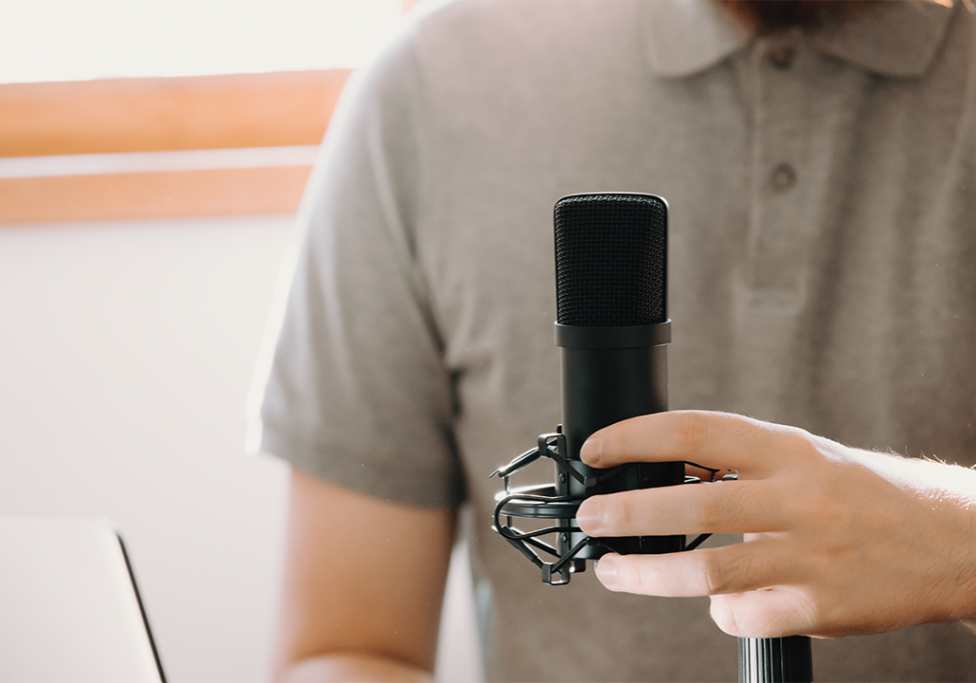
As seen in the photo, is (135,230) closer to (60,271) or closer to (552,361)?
(60,271)

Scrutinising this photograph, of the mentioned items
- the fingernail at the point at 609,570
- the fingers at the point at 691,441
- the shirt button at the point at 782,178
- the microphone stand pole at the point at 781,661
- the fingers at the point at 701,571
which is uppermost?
the shirt button at the point at 782,178

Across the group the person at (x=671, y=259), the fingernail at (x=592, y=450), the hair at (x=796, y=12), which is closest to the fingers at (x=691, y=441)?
the fingernail at (x=592, y=450)

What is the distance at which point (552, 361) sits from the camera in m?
0.50

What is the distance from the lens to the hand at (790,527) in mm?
213

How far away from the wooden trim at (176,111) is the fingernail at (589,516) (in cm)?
42

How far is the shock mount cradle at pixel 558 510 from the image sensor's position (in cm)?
22

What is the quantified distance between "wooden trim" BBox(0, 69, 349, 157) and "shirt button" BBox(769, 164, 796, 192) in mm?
311

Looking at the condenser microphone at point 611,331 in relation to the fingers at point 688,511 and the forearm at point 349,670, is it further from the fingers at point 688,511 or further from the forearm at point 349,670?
the forearm at point 349,670

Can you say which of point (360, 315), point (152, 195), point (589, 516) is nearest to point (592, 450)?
point (589, 516)

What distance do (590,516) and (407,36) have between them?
39 cm

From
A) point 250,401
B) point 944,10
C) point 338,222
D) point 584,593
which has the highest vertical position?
point 944,10

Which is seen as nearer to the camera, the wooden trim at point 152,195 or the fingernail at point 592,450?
the fingernail at point 592,450

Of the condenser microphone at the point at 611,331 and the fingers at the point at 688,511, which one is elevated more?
the condenser microphone at the point at 611,331

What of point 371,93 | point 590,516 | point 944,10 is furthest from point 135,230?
point 944,10
